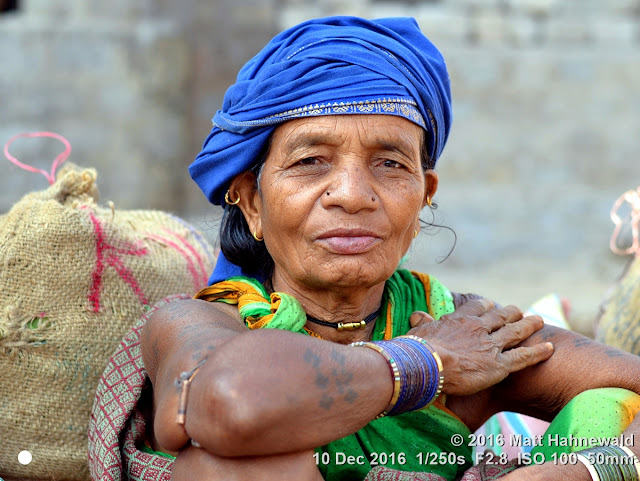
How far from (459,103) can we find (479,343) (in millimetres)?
5446

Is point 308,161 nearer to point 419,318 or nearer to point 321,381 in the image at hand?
point 419,318

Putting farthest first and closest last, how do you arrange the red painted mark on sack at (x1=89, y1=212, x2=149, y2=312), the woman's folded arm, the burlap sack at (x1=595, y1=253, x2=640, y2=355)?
the burlap sack at (x1=595, y1=253, x2=640, y2=355)
the red painted mark on sack at (x1=89, y1=212, x2=149, y2=312)
the woman's folded arm

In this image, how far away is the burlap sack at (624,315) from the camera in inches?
153

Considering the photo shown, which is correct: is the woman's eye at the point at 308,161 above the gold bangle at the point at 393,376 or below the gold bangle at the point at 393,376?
above


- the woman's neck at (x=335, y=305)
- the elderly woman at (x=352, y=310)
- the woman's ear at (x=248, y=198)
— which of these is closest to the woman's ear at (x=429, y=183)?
the elderly woman at (x=352, y=310)

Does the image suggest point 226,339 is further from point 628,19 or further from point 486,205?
point 628,19

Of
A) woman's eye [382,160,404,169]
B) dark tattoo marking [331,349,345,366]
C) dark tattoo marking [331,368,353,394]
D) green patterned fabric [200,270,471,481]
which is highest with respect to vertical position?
woman's eye [382,160,404,169]

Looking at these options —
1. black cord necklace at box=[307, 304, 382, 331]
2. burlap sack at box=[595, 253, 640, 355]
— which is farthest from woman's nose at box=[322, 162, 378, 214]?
burlap sack at box=[595, 253, 640, 355]

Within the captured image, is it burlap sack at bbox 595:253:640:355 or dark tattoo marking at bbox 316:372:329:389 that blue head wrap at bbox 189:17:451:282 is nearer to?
dark tattoo marking at bbox 316:372:329:389

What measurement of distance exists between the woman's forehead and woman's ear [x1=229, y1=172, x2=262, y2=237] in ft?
0.81

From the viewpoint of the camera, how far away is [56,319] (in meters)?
3.14

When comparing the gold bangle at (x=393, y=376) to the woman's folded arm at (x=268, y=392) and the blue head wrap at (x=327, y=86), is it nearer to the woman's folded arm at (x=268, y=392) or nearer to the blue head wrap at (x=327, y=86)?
the woman's folded arm at (x=268, y=392)

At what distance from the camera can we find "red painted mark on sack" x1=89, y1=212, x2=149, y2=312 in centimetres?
324

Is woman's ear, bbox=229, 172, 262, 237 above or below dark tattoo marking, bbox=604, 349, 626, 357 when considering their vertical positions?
above
